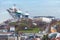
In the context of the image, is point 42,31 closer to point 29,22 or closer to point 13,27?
point 29,22

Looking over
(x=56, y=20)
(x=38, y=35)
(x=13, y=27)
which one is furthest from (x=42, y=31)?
(x=13, y=27)

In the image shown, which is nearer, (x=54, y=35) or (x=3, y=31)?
(x=54, y=35)

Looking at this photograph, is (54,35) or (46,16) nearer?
(54,35)

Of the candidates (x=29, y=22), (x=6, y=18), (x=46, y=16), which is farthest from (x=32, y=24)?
(x=6, y=18)

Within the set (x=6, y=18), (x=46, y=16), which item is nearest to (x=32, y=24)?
(x=46, y=16)

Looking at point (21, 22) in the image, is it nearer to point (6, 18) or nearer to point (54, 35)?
point (6, 18)

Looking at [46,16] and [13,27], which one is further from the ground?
[46,16]

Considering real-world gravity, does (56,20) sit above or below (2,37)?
above
